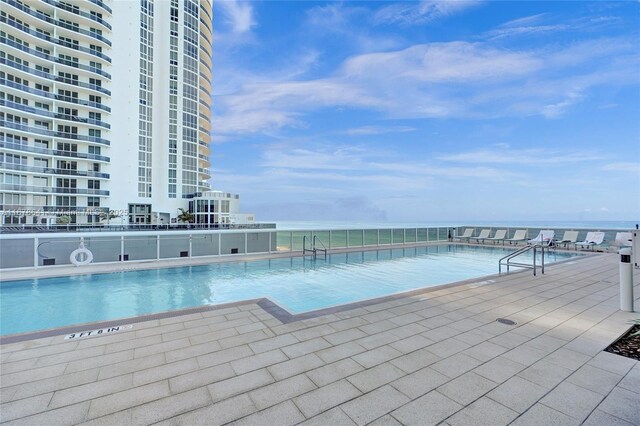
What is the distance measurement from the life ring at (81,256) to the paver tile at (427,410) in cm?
876

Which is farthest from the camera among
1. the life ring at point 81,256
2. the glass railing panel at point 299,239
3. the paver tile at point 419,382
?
the glass railing panel at point 299,239

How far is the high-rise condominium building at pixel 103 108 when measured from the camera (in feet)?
73.4

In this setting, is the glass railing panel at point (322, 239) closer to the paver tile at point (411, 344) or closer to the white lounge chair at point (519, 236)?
the paver tile at point (411, 344)

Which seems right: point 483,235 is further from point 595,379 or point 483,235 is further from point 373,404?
point 373,404

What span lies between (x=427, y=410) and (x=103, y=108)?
3332cm

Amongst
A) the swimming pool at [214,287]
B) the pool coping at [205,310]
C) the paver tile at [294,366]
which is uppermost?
the paver tile at [294,366]

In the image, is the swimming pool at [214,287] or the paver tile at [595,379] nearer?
the paver tile at [595,379]

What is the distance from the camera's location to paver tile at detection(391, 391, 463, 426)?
5.74 ft

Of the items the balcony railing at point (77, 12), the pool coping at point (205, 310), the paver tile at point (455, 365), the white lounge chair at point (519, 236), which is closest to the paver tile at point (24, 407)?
the pool coping at point (205, 310)

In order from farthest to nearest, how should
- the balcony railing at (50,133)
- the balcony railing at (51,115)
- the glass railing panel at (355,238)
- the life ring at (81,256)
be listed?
the balcony railing at (51,115) < the balcony railing at (50,133) < the glass railing panel at (355,238) < the life ring at (81,256)

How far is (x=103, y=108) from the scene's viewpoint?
25.8 meters

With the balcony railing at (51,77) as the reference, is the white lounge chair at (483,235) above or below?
below

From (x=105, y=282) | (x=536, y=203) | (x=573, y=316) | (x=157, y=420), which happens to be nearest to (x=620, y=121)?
(x=536, y=203)

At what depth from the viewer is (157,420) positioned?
1.73 m
